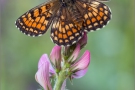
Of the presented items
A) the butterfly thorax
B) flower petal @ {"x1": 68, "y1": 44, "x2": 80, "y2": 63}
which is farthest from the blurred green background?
flower petal @ {"x1": 68, "y1": 44, "x2": 80, "y2": 63}

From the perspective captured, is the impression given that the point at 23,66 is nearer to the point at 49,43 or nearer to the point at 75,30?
the point at 49,43

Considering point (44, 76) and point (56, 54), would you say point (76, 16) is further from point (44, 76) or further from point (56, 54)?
point (44, 76)

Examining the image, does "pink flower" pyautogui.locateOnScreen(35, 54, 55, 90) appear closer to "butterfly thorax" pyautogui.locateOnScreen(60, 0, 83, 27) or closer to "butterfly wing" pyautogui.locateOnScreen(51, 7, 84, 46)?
"butterfly wing" pyautogui.locateOnScreen(51, 7, 84, 46)

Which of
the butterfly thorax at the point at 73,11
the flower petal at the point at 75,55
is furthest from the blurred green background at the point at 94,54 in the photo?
the flower petal at the point at 75,55

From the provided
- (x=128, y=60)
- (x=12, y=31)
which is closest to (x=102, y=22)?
(x=128, y=60)

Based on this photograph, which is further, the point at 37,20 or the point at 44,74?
the point at 37,20

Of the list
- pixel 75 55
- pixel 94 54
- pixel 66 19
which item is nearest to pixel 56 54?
pixel 75 55
